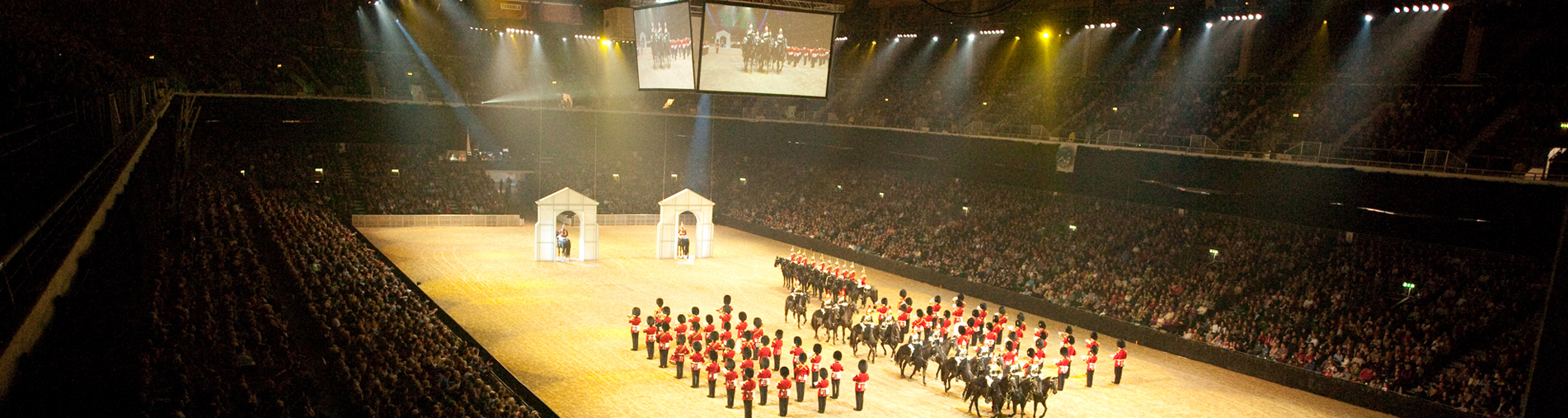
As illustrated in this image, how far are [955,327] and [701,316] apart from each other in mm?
5901

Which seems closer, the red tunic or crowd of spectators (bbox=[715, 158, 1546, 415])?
the red tunic

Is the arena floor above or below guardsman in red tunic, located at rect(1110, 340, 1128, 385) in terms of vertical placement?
below

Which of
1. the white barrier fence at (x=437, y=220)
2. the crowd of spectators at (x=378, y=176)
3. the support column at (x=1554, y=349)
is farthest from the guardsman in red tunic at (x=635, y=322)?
the white barrier fence at (x=437, y=220)

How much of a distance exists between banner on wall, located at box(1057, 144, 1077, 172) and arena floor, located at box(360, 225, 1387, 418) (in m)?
4.34

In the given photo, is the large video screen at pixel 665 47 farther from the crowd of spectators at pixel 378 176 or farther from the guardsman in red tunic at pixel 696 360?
the crowd of spectators at pixel 378 176

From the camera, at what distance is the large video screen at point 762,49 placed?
19844 millimetres

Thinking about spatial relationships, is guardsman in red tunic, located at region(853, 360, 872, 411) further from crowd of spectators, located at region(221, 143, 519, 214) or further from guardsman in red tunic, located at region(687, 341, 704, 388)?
crowd of spectators, located at region(221, 143, 519, 214)

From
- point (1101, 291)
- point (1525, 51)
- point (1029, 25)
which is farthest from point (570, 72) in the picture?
point (1525, 51)

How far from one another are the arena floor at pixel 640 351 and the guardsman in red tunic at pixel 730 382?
17 centimetres

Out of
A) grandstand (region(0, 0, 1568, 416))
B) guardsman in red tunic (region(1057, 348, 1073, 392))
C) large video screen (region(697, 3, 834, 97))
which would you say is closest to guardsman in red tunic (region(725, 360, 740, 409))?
grandstand (region(0, 0, 1568, 416))

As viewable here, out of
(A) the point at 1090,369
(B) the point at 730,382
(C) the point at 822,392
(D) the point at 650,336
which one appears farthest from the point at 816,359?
(A) the point at 1090,369

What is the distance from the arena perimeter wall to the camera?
15174 millimetres

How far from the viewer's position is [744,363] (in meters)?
14.1

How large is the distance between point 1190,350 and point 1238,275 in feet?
8.11
